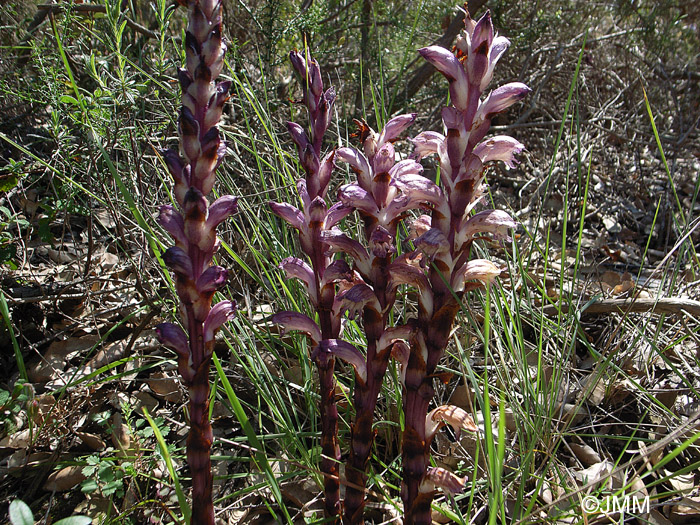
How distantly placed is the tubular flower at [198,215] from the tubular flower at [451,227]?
472mm

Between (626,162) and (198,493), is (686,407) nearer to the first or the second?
(198,493)

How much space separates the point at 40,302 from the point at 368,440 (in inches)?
77.8

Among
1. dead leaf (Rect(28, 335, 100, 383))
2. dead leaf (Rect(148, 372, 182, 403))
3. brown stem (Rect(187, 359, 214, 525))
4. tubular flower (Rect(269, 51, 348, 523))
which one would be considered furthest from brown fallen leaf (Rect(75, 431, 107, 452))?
tubular flower (Rect(269, 51, 348, 523))

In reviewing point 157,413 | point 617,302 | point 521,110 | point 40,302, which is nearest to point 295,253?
point 157,413

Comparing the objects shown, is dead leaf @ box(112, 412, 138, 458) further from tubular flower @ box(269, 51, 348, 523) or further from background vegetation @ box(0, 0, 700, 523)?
tubular flower @ box(269, 51, 348, 523)

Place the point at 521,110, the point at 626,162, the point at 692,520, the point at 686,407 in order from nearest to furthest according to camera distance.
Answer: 1. the point at 692,520
2. the point at 686,407
3. the point at 626,162
4. the point at 521,110

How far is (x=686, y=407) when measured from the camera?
85.7 inches

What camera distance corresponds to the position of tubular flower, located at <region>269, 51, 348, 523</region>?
1365 millimetres

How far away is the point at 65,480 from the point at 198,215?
1416 millimetres

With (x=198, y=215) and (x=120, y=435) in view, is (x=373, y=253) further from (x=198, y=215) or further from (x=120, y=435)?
(x=120, y=435)

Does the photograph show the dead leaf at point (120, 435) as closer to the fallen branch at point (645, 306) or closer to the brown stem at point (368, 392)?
the brown stem at point (368, 392)

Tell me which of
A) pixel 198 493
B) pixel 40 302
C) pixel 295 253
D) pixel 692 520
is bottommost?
pixel 692 520

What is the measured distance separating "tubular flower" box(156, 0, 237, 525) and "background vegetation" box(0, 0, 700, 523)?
0.32ft

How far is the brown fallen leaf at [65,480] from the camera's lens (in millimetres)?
1931
